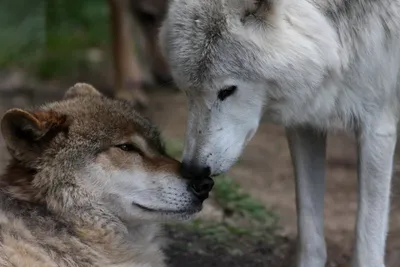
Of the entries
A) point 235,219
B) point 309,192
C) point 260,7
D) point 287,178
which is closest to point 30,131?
point 260,7

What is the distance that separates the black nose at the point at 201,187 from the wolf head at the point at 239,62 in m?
0.05

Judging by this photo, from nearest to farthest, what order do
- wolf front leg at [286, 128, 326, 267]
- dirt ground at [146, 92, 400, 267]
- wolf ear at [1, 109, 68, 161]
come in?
wolf ear at [1, 109, 68, 161] < wolf front leg at [286, 128, 326, 267] < dirt ground at [146, 92, 400, 267]

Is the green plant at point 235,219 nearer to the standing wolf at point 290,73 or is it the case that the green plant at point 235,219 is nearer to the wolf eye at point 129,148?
the standing wolf at point 290,73

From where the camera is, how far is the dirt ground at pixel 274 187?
4.71 meters

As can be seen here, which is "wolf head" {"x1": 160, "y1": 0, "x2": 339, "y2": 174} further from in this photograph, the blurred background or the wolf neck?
the blurred background

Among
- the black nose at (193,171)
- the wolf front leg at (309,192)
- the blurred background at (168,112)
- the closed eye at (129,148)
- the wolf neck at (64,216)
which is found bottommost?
the blurred background at (168,112)

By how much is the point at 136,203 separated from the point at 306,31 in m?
1.02

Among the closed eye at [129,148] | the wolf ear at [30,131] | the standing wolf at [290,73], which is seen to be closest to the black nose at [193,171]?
the standing wolf at [290,73]

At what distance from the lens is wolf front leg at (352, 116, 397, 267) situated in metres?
3.86

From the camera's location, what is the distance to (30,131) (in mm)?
3332

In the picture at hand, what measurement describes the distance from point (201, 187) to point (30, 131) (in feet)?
2.47

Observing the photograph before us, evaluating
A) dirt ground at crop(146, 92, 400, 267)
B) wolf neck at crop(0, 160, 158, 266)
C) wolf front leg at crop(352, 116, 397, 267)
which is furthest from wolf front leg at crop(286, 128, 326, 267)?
wolf neck at crop(0, 160, 158, 266)

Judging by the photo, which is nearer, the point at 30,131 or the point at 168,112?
the point at 30,131

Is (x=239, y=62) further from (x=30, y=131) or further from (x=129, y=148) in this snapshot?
(x=30, y=131)
